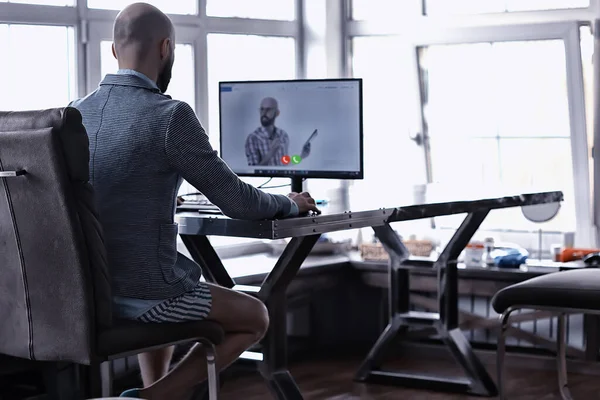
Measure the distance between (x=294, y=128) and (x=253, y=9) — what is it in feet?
4.39

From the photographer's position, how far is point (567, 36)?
449cm

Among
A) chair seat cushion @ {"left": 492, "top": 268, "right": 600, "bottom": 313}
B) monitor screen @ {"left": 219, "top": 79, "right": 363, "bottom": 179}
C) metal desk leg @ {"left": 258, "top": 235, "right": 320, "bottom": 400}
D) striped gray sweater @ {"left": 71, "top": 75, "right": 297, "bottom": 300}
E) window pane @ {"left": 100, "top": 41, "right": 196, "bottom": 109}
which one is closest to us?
striped gray sweater @ {"left": 71, "top": 75, "right": 297, "bottom": 300}

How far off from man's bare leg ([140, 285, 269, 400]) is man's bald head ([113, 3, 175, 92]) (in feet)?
2.05

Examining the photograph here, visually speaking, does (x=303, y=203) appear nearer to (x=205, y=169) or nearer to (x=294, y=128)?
(x=205, y=169)

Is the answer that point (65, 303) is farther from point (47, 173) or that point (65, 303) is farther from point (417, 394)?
point (417, 394)

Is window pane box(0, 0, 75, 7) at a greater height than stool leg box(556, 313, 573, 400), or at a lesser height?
greater

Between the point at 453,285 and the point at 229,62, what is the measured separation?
1.47m

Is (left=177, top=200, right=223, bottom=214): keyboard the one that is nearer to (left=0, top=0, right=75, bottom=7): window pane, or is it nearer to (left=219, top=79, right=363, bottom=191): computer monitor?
(left=219, top=79, right=363, bottom=191): computer monitor

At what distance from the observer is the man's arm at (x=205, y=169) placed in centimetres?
256

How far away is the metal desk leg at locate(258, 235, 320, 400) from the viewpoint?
3268mm

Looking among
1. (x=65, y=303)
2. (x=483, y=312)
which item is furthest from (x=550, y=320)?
(x=65, y=303)

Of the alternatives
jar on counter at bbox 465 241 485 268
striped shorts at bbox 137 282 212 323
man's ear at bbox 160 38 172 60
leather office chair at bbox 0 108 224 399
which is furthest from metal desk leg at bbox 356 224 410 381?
leather office chair at bbox 0 108 224 399

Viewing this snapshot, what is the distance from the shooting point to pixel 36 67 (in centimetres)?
386

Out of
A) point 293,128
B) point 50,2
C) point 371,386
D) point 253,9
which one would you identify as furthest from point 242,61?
point 371,386
